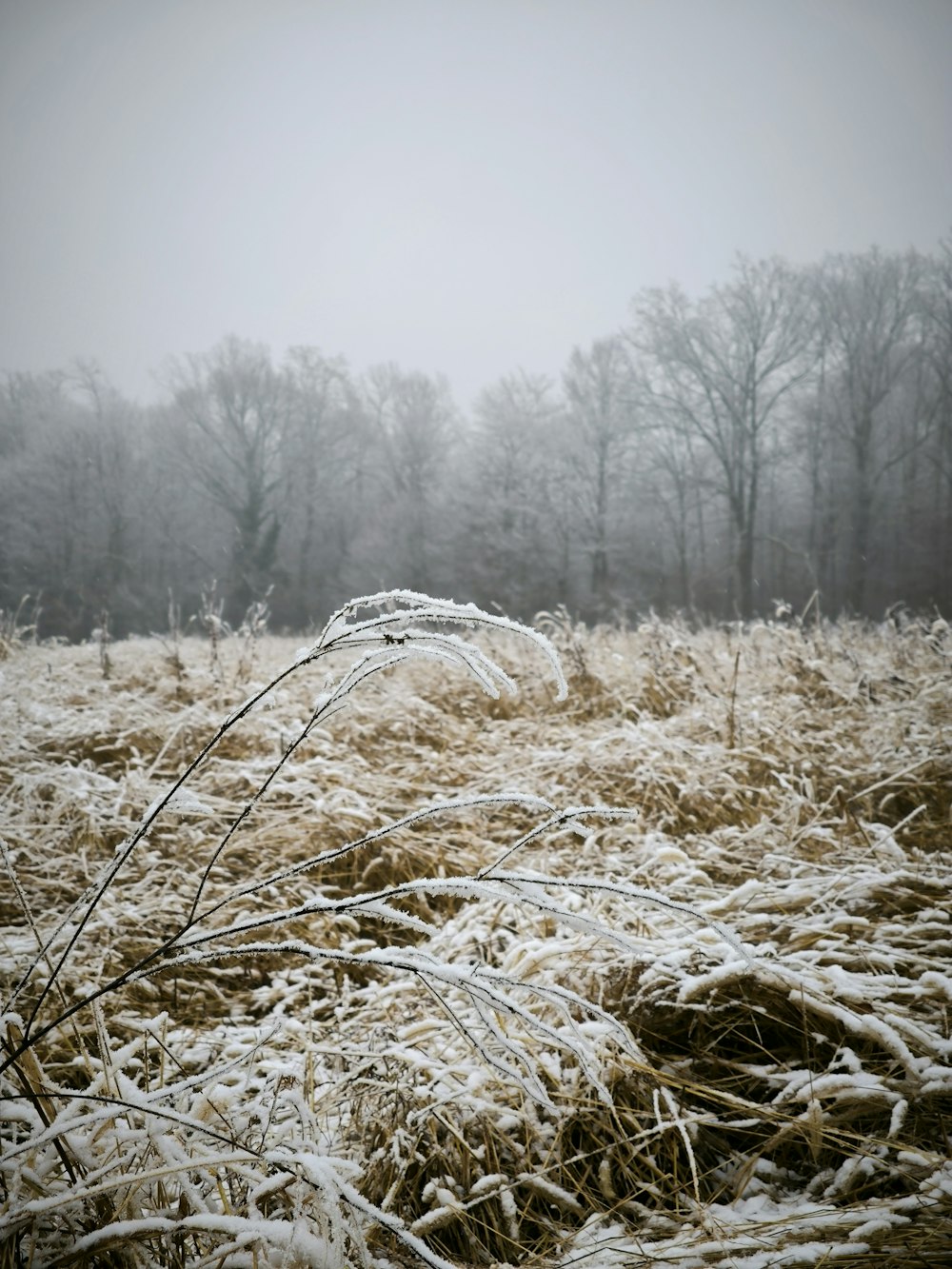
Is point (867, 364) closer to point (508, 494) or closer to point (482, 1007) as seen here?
point (508, 494)

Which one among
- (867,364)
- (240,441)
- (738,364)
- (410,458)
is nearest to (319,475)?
(240,441)

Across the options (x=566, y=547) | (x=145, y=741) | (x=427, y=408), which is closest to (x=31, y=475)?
(x=427, y=408)

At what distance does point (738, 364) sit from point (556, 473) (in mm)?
5839

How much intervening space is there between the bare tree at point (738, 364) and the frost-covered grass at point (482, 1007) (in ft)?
52.6

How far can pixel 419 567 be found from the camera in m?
19.5

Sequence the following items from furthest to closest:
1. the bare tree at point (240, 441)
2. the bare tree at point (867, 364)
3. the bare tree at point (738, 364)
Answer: the bare tree at point (240, 441)
the bare tree at point (738, 364)
the bare tree at point (867, 364)

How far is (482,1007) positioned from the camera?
750 millimetres

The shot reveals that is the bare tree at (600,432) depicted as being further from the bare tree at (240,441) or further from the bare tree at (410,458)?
the bare tree at (240,441)

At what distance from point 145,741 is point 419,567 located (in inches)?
663

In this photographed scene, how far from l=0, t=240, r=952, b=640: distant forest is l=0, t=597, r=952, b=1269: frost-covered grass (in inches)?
524

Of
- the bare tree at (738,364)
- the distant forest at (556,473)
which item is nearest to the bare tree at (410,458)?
the distant forest at (556,473)

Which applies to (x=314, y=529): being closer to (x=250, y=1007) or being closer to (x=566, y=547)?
(x=566, y=547)

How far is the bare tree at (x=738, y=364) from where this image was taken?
1716cm

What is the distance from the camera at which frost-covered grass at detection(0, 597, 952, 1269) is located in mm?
625
